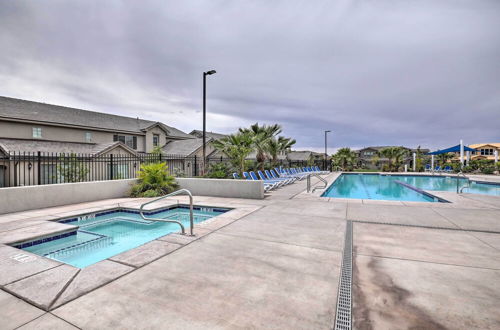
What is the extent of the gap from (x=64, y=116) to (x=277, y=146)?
19.1 metres

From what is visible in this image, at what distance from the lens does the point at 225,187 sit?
10.8 metres

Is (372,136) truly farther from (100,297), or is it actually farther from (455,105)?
(100,297)

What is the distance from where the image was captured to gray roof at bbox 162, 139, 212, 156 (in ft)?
84.0

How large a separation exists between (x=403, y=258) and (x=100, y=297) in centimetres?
443

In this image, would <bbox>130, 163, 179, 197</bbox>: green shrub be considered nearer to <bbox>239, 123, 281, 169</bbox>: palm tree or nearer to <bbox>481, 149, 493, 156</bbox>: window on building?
<bbox>239, 123, 281, 169</bbox>: palm tree

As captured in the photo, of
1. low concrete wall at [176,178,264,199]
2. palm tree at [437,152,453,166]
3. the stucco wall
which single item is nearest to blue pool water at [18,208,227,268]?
low concrete wall at [176,178,264,199]

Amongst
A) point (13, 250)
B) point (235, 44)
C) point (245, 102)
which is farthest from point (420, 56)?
point (13, 250)

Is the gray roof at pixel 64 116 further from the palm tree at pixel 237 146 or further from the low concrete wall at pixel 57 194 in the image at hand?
the palm tree at pixel 237 146

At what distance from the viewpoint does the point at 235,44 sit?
12086 millimetres

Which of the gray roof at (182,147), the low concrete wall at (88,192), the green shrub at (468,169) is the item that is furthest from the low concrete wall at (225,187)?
the green shrub at (468,169)

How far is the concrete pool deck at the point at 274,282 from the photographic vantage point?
2410 millimetres

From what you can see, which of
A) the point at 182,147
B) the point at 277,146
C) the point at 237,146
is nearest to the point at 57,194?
the point at 237,146

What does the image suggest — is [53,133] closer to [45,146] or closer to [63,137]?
[63,137]

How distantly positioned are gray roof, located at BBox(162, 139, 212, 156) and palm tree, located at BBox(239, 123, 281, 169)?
26.5ft
